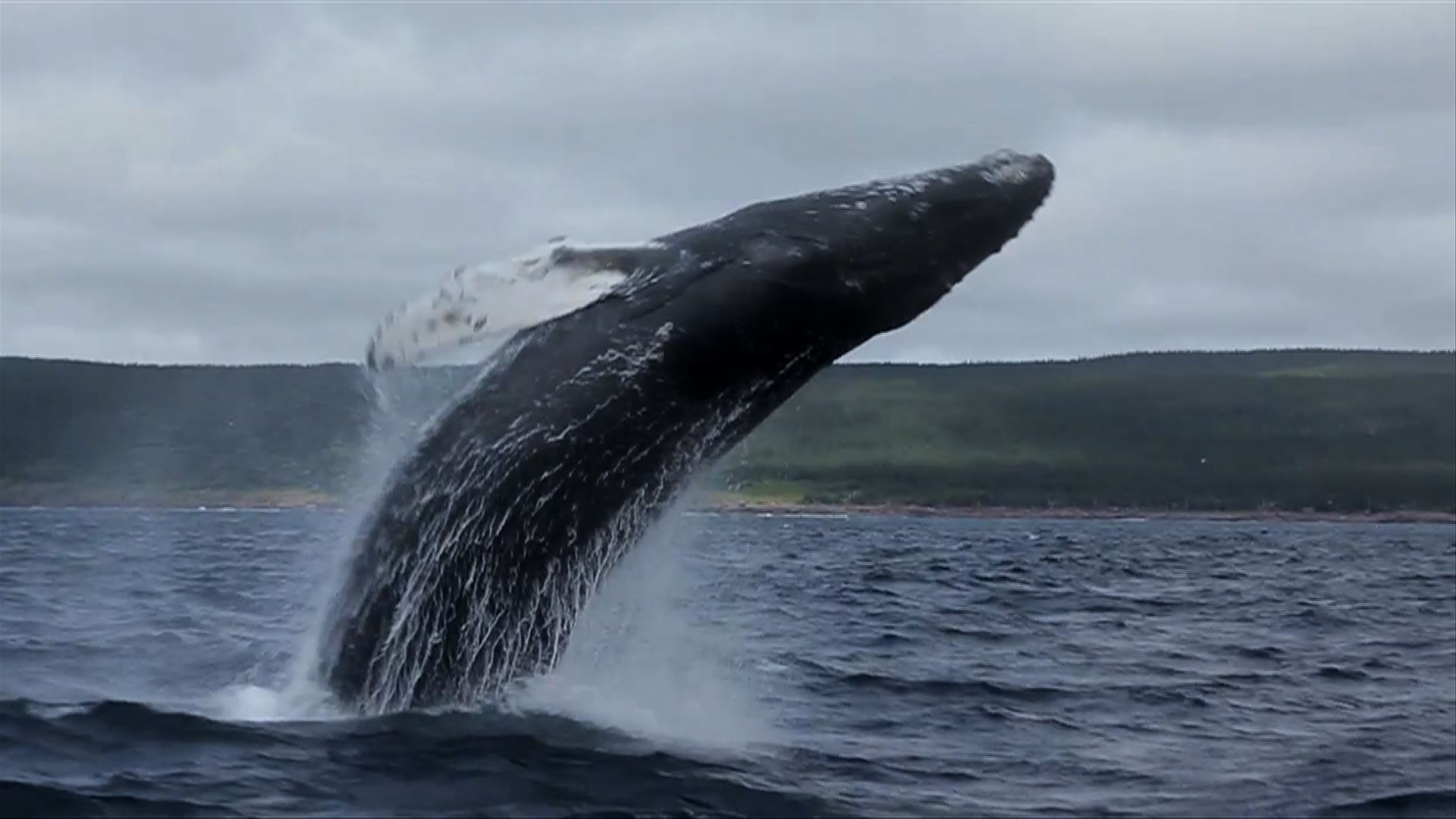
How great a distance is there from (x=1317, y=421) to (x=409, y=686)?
133 metres

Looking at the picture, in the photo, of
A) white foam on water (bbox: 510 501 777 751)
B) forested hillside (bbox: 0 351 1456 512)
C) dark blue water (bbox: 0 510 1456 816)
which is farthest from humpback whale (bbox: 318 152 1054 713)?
forested hillside (bbox: 0 351 1456 512)

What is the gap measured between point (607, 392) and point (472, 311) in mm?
809

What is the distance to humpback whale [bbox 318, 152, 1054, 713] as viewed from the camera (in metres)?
9.63

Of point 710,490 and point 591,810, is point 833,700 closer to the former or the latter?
point 710,490

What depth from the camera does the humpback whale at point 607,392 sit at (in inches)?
379

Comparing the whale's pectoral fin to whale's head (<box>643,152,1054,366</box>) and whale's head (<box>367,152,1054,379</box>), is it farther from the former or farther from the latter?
whale's head (<box>643,152,1054,366</box>)

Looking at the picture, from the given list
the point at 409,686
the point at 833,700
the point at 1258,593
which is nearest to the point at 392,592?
the point at 409,686

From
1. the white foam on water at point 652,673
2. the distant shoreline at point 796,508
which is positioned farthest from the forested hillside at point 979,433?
the white foam on water at point 652,673

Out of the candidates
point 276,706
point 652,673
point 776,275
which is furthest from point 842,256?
point 276,706

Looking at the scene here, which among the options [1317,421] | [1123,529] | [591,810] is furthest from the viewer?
[1317,421]

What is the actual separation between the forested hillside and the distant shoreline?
44 cm

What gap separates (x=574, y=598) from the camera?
33.7ft

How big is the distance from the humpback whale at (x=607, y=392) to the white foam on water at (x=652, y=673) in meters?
0.68

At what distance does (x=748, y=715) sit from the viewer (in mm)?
11617
